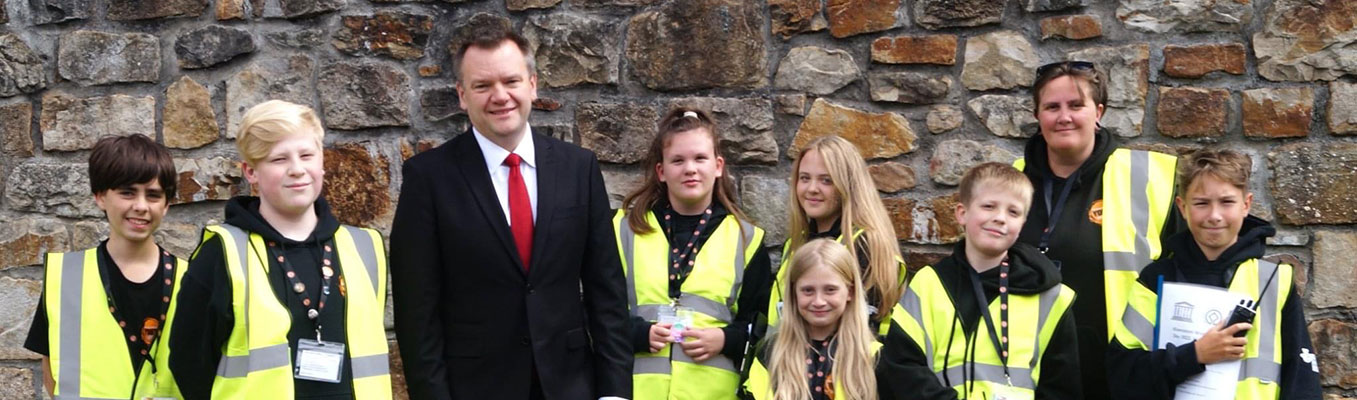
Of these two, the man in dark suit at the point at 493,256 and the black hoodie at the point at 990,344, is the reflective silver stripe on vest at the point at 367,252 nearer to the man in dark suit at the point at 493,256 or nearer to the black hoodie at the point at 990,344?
the man in dark suit at the point at 493,256

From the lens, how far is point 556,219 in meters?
3.25

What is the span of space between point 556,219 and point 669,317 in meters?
0.52

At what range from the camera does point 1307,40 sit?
12.5ft

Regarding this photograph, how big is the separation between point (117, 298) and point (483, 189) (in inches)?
39.9

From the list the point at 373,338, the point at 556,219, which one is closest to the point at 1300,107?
the point at 556,219

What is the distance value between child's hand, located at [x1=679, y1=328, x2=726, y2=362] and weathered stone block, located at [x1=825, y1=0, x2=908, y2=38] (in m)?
1.06

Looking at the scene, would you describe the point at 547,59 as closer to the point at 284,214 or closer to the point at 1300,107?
the point at 284,214

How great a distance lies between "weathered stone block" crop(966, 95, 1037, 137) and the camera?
13.0 ft

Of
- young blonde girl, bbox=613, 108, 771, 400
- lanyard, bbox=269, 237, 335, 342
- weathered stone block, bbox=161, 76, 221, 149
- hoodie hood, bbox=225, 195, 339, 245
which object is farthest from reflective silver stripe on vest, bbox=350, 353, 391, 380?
weathered stone block, bbox=161, 76, 221, 149

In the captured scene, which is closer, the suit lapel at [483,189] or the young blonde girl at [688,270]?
the suit lapel at [483,189]

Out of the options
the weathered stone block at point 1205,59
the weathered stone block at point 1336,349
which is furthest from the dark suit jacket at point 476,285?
the weathered stone block at point 1336,349

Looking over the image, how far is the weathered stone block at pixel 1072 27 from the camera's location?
12.8ft

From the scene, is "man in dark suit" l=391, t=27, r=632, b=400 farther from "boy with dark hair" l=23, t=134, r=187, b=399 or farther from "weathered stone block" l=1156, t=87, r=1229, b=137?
"weathered stone block" l=1156, t=87, r=1229, b=137

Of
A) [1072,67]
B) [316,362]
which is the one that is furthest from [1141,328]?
[316,362]
